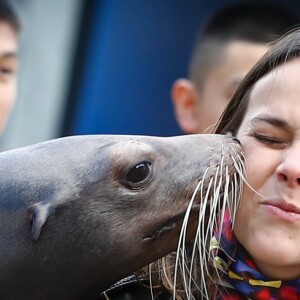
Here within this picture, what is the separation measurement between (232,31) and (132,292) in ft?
9.80

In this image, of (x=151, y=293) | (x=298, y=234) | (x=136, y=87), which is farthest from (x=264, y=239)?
(x=136, y=87)

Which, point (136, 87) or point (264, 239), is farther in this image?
point (136, 87)

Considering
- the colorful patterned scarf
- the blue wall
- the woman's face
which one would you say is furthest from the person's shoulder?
the blue wall

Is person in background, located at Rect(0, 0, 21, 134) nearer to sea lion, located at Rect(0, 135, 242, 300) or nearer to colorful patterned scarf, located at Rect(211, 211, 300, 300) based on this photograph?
sea lion, located at Rect(0, 135, 242, 300)

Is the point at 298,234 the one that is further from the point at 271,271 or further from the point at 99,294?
the point at 99,294

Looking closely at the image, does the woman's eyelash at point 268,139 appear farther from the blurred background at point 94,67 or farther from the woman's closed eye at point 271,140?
the blurred background at point 94,67

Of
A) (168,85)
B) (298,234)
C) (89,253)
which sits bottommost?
(168,85)

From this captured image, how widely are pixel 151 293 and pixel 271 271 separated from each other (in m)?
0.37

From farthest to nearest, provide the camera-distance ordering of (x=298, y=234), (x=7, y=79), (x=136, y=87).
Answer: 1. (x=136, y=87)
2. (x=7, y=79)
3. (x=298, y=234)

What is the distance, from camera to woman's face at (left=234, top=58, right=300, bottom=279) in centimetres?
291

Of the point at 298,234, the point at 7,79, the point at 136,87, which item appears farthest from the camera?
the point at 136,87

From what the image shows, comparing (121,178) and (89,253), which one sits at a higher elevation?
(121,178)

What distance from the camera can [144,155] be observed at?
3.06m

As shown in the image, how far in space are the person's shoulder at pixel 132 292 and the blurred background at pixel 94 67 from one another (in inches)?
142
